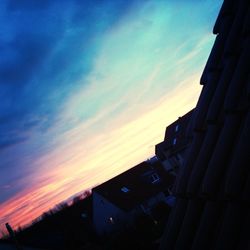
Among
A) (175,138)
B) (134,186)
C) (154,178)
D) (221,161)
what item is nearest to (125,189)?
(134,186)

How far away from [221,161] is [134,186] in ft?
128

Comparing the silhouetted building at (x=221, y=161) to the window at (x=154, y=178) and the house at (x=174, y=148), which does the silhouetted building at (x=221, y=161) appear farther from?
the window at (x=154, y=178)

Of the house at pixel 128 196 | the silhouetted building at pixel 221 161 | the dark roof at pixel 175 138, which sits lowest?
the house at pixel 128 196

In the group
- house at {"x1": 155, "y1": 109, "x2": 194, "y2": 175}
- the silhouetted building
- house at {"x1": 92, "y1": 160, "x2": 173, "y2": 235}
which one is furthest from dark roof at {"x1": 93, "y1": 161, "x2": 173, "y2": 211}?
the silhouetted building

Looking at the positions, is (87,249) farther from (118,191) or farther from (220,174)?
(220,174)

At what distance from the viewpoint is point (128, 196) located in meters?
37.8

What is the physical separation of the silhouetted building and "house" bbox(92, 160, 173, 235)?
3230 cm

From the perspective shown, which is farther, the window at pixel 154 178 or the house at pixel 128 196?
the window at pixel 154 178

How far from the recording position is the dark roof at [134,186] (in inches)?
1452

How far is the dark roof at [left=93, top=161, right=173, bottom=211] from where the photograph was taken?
36.9 meters

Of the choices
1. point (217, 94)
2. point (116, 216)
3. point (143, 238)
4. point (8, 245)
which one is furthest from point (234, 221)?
point (116, 216)

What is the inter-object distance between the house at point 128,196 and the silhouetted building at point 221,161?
3230cm

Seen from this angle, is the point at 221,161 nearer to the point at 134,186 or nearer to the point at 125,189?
the point at 125,189

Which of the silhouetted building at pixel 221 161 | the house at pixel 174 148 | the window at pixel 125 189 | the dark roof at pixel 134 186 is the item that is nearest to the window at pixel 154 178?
the dark roof at pixel 134 186
